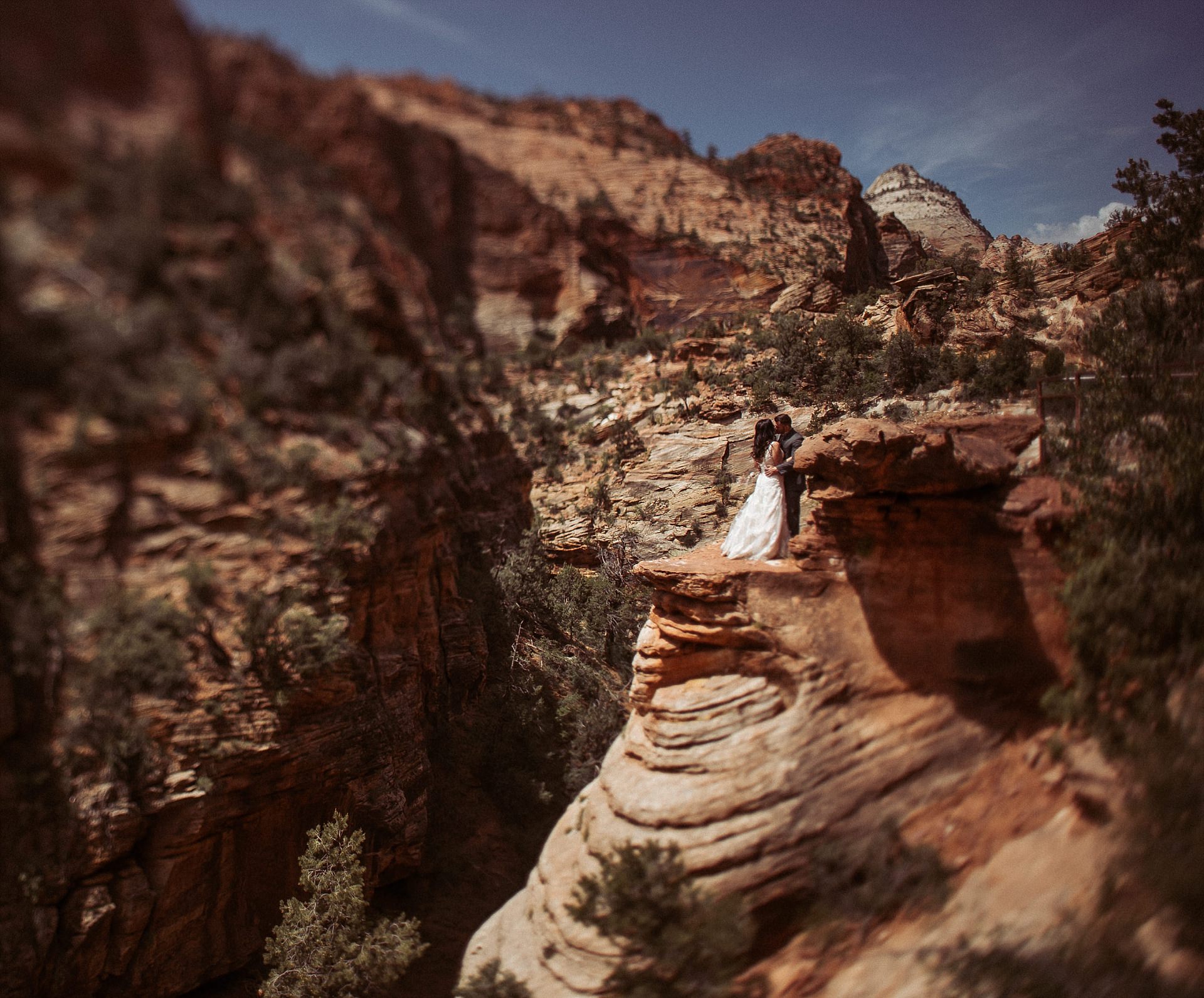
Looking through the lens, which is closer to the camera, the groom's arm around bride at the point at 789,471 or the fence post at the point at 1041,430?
the fence post at the point at 1041,430

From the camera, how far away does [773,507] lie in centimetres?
889

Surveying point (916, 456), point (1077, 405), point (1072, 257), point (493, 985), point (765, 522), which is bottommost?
point (493, 985)

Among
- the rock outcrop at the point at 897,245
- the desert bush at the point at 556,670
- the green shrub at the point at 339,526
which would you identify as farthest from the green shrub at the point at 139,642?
the rock outcrop at the point at 897,245

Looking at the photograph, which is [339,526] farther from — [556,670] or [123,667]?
[556,670]

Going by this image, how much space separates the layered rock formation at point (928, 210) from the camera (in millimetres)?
35812

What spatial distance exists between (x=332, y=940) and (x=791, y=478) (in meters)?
8.43

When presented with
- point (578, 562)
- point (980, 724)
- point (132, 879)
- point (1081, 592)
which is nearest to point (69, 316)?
point (132, 879)

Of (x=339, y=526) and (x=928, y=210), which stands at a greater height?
(x=928, y=210)

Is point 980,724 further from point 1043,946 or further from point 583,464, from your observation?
point 583,464

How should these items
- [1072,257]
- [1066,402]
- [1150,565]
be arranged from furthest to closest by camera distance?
[1072,257], [1066,402], [1150,565]

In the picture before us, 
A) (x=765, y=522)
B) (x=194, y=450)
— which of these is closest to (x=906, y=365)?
(x=765, y=522)

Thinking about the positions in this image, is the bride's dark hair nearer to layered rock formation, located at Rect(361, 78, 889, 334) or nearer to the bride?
the bride

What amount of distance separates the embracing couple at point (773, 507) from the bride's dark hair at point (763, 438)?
0.26 meters

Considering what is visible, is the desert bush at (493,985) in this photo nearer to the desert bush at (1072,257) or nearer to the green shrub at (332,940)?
the green shrub at (332,940)
